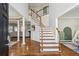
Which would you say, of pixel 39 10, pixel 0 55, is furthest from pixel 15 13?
pixel 0 55

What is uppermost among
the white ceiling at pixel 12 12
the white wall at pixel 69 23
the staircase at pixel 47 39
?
the white ceiling at pixel 12 12

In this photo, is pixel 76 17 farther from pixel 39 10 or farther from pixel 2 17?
pixel 2 17

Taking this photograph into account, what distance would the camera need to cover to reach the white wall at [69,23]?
1.35 metres

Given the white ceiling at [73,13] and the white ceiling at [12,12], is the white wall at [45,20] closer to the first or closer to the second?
the white ceiling at [73,13]

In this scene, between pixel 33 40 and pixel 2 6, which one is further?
pixel 33 40

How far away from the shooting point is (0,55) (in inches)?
42.9

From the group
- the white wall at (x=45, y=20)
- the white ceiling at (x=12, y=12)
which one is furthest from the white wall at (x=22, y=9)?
the white wall at (x=45, y=20)

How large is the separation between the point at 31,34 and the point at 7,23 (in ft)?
1.05

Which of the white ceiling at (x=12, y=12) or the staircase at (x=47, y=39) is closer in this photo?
the white ceiling at (x=12, y=12)

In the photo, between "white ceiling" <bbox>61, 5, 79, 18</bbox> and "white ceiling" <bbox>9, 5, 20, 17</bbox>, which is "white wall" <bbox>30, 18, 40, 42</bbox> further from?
"white ceiling" <bbox>61, 5, 79, 18</bbox>

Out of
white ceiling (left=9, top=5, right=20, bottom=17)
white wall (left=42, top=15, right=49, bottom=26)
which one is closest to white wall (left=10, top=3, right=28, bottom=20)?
white ceiling (left=9, top=5, right=20, bottom=17)

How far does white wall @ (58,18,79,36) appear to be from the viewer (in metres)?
1.35

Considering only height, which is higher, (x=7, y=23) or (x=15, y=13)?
(x=15, y=13)

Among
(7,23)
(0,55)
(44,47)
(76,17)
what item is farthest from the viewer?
(44,47)
